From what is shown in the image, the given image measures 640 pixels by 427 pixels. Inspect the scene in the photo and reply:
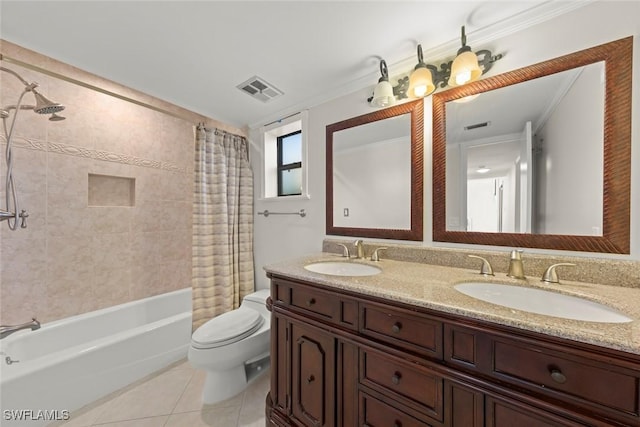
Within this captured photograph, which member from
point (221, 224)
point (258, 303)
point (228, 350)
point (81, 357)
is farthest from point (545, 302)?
point (81, 357)

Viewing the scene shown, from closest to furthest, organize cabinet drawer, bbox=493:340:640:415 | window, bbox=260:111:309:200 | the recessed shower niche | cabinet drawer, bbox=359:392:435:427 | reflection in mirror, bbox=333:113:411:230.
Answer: cabinet drawer, bbox=493:340:640:415 → cabinet drawer, bbox=359:392:435:427 → reflection in mirror, bbox=333:113:411:230 → the recessed shower niche → window, bbox=260:111:309:200

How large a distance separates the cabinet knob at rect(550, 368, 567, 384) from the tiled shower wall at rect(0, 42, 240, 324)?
2.69 meters

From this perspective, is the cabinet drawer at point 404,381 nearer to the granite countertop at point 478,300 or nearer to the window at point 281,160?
the granite countertop at point 478,300

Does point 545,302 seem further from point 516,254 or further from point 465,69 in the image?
point 465,69

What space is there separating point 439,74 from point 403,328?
1.33 metres

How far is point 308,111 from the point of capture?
1.90 meters

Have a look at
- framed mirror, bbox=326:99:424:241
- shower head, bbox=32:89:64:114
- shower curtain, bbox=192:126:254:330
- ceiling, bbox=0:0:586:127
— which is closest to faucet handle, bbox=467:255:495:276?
framed mirror, bbox=326:99:424:241

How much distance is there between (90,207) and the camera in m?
1.82

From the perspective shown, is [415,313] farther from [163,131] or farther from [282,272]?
[163,131]

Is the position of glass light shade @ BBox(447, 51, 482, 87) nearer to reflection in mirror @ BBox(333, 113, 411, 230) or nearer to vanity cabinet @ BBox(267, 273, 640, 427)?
reflection in mirror @ BBox(333, 113, 411, 230)

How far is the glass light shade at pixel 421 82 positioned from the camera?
3.96 ft

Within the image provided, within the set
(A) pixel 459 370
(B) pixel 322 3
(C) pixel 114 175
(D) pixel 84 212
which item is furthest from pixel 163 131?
(A) pixel 459 370

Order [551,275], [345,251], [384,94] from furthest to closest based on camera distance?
[345,251]
[384,94]
[551,275]

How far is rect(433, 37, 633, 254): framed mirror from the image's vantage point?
0.91m
